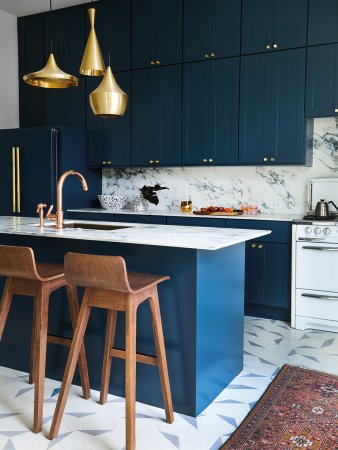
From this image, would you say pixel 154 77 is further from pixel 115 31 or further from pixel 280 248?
pixel 280 248

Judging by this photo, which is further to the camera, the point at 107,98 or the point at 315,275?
the point at 315,275

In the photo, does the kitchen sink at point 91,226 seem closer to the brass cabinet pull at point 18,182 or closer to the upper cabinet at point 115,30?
the brass cabinet pull at point 18,182

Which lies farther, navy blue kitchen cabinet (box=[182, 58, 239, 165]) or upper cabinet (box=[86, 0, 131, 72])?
upper cabinet (box=[86, 0, 131, 72])

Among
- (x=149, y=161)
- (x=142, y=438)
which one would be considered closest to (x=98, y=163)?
(x=149, y=161)

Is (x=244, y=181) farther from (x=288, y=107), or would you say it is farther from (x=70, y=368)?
(x=70, y=368)

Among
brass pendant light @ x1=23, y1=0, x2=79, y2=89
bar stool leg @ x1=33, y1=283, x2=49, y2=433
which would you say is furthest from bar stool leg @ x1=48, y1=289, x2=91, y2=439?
brass pendant light @ x1=23, y1=0, x2=79, y2=89

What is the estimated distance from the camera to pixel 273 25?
4.34 m

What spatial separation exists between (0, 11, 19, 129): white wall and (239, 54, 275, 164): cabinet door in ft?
9.34

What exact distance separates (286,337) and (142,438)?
187 centimetres

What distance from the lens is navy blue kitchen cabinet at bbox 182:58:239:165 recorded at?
4586 millimetres

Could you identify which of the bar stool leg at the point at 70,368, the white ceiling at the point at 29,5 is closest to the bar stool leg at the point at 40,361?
the bar stool leg at the point at 70,368

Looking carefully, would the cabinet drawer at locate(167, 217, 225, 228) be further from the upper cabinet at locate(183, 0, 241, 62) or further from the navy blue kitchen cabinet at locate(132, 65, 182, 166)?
the upper cabinet at locate(183, 0, 241, 62)

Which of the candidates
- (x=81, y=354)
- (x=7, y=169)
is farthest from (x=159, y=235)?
(x=7, y=169)

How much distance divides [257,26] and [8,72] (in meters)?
3.01
